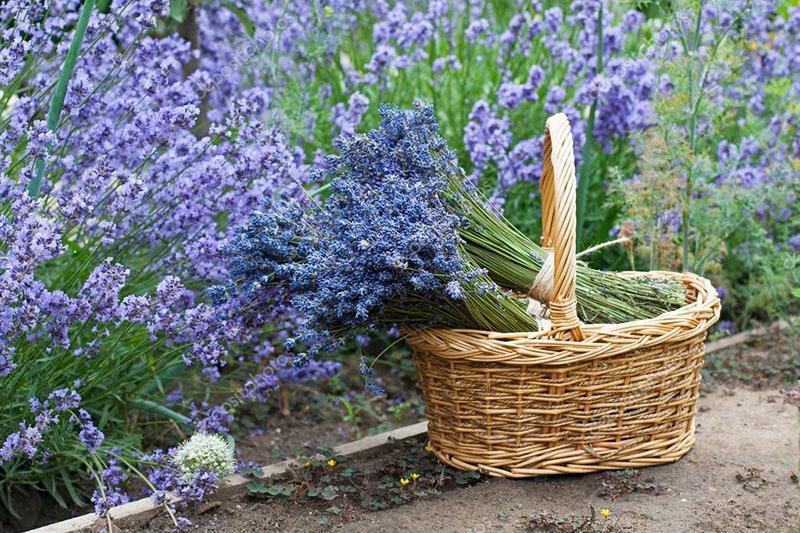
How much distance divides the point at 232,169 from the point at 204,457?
84 cm

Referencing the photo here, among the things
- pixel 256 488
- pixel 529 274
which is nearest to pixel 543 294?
pixel 529 274

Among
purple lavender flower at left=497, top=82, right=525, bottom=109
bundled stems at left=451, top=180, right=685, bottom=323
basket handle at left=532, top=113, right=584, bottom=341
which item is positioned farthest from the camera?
purple lavender flower at left=497, top=82, right=525, bottom=109

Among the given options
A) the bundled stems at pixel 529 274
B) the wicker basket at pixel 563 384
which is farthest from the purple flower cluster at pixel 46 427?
the bundled stems at pixel 529 274

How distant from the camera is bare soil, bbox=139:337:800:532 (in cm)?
232

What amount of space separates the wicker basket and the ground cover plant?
0.30 m

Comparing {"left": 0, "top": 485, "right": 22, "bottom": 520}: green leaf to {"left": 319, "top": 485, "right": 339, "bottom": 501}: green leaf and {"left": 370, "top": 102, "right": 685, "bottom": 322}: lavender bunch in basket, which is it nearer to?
{"left": 319, "top": 485, "right": 339, "bottom": 501}: green leaf

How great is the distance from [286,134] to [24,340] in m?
1.35

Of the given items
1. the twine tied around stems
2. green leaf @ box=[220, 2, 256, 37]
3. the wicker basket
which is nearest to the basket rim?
the wicker basket

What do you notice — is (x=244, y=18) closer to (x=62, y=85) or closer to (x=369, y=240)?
(x=62, y=85)

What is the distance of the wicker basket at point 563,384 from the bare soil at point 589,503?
0.21ft

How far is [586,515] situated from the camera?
2357 millimetres

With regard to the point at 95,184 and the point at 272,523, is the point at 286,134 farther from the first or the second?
the point at 272,523

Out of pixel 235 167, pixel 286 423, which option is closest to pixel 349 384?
pixel 286 423

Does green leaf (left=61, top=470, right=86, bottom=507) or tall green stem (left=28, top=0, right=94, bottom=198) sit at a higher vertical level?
tall green stem (left=28, top=0, right=94, bottom=198)
